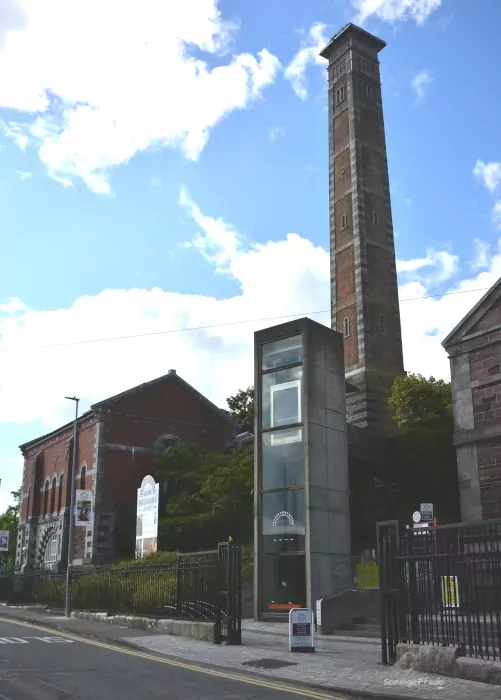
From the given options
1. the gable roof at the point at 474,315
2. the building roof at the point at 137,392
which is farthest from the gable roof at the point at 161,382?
the gable roof at the point at 474,315

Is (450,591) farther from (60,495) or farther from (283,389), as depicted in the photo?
(60,495)

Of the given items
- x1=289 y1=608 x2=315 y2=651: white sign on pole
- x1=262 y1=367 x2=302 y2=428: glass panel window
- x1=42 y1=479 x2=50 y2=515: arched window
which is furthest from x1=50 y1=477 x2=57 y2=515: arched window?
x1=289 y1=608 x2=315 y2=651: white sign on pole

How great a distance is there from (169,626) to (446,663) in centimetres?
963

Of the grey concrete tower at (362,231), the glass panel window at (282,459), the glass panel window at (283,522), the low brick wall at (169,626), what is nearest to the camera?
the low brick wall at (169,626)

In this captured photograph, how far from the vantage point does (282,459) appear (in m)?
25.9

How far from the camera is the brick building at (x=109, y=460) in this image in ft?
145

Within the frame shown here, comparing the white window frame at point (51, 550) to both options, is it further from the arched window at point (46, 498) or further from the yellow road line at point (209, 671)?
the yellow road line at point (209, 671)

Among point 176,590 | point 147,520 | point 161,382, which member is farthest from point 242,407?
point 176,590

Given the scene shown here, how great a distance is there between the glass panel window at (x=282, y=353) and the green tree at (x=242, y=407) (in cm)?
2682

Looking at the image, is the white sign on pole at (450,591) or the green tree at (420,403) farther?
the green tree at (420,403)

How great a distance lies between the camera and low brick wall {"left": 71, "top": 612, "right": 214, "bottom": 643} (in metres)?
17.1

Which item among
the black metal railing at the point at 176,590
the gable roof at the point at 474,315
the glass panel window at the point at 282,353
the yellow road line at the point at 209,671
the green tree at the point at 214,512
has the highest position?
the gable roof at the point at 474,315

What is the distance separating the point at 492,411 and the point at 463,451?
6.51 feet

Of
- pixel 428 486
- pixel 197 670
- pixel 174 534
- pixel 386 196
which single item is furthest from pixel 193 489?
pixel 197 670
